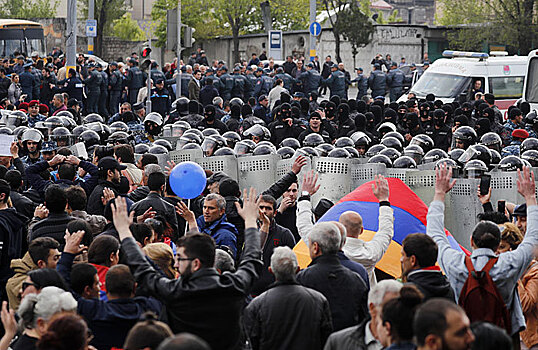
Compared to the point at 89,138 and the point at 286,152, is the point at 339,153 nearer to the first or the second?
the point at 286,152

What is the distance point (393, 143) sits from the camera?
45.9 feet

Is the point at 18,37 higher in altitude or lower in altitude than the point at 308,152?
higher

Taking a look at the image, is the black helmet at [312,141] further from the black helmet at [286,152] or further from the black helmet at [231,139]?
the black helmet at [231,139]

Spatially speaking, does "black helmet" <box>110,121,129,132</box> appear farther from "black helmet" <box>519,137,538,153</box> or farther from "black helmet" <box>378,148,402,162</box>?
"black helmet" <box>519,137,538,153</box>

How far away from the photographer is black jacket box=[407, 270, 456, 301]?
6.14 m

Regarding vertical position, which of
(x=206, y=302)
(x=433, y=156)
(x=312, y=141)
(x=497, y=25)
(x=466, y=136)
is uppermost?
(x=497, y=25)

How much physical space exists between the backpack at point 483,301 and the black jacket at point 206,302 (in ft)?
5.57

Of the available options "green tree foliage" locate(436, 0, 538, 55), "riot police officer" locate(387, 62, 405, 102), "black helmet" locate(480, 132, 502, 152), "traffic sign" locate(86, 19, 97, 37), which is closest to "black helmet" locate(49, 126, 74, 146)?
"black helmet" locate(480, 132, 502, 152)

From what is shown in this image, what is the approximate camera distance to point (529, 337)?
7414mm

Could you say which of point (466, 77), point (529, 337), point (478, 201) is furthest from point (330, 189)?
point (466, 77)

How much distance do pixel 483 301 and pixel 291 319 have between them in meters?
1.46

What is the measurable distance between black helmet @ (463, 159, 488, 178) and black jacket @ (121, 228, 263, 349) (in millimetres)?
6565

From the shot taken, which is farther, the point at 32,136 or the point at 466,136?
the point at 466,136

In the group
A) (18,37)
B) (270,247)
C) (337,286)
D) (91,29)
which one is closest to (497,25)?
(91,29)
